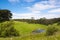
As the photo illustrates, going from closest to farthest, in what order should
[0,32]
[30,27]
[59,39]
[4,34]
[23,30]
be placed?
[59,39] → [4,34] → [0,32] → [23,30] → [30,27]

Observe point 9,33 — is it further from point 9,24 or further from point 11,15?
point 11,15

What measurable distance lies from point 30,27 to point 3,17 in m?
36.9

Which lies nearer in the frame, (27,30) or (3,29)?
(3,29)

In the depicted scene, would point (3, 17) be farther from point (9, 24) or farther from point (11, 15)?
point (9, 24)

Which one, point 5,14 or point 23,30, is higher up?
point 5,14

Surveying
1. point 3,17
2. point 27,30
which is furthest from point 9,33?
point 3,17

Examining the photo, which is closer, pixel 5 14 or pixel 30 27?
pixel 30 27

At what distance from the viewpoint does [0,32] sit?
51.5 meters

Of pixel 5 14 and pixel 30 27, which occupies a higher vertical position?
pixel 5 14

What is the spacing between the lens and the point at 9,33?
161 ft

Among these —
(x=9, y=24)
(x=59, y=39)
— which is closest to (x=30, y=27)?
(x=9, y=24)

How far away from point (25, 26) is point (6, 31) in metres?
55.2

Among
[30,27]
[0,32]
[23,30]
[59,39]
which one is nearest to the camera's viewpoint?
[59,39]

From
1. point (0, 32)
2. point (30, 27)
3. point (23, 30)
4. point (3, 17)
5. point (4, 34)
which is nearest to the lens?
point (4, 34)
